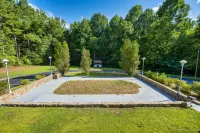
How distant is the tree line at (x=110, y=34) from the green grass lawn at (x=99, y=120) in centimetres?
1390

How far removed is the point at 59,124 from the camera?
5355 millimetres

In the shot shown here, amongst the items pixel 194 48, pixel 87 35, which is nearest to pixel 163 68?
pixel 194 48

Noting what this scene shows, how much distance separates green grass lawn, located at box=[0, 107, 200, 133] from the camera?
16.3ft

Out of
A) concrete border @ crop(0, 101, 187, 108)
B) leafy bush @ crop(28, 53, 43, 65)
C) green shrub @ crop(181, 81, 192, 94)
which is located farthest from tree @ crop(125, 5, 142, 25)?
concrete border @ crop(0, 101, 187, 108)

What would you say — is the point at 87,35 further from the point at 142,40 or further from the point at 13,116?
the point at 13,116

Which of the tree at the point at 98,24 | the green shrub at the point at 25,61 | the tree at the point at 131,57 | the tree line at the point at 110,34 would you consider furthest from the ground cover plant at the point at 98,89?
the tree at the point at 98,24

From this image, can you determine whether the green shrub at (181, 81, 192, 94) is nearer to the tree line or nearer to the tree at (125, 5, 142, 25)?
the tree line

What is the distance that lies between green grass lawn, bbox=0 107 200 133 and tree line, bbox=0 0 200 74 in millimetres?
13896

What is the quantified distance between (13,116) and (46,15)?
44347 millimetres

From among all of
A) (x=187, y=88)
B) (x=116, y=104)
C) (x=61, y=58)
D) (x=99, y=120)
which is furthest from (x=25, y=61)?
(x=187, y=88)

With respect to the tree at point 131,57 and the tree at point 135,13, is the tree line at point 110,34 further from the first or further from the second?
the tree at point 131,57

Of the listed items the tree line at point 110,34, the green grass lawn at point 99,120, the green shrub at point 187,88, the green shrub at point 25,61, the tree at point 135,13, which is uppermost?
the tree at point 135,13

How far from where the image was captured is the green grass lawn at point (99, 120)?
16.3ft

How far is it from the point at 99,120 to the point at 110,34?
3432 cm
